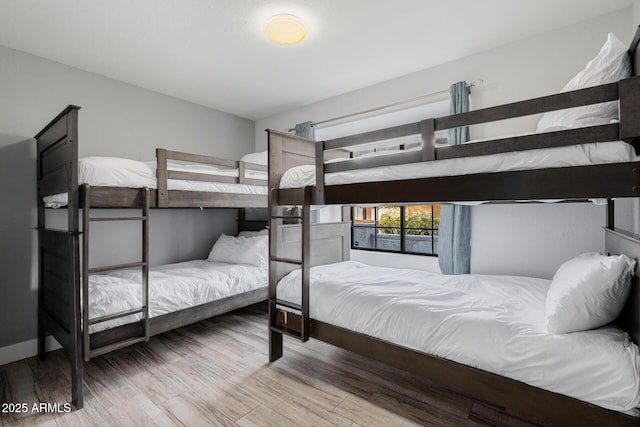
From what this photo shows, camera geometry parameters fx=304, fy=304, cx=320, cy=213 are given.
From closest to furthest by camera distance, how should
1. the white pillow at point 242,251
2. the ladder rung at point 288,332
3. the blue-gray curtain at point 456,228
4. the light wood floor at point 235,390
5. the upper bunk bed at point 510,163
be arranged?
the upper bunk bed at point 510,163 < the light wood floor at point 235,390 < the ladder rung at point 288,332 < the blue-gray curtain at point 456,228 < the white pillow at point 242,251

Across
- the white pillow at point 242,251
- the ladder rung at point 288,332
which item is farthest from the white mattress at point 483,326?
the white pillow at point 242,251

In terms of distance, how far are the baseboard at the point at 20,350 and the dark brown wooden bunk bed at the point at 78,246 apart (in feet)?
0.42

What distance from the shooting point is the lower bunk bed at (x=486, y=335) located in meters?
1.21

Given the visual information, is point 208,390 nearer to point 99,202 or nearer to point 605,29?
point 99,202

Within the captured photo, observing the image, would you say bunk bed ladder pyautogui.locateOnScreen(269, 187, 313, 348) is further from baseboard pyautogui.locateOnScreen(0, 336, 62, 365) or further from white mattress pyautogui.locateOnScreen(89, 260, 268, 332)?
baseboard pyautogui.locateOnScreen(0, 336, 62, 365)

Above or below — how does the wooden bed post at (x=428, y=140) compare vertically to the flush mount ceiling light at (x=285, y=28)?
below

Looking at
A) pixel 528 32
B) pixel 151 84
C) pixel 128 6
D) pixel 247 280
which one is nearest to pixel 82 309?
pixel 247 280

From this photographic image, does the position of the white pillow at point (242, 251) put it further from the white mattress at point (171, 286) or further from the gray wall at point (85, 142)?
the gray wall at point (85, 142)

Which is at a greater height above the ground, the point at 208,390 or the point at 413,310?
the point at 413,310

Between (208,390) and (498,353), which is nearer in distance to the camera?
(498,353)

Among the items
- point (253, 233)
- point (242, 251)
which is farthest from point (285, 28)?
point (253, 233)

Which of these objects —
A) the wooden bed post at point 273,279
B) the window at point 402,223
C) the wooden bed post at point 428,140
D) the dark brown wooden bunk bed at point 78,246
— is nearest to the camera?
the wooden bed post at point 428,140

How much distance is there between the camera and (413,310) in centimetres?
176

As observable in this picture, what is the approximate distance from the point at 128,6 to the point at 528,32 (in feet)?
9.78
